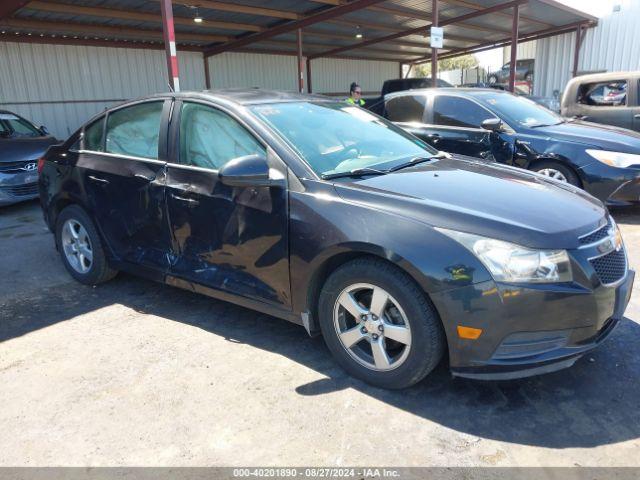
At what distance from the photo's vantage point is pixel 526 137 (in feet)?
20.6

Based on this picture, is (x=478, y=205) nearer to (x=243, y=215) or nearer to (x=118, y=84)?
(x=243, y=215)

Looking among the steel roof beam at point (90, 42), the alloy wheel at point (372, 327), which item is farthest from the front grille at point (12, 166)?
the alloy wheel at point (372, 327)

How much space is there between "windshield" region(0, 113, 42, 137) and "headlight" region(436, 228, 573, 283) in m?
8.80

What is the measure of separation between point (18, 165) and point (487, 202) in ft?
24.5

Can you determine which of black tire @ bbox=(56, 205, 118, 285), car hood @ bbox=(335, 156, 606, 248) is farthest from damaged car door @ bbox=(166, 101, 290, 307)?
black tire @ bbox=(56, 205, 118, 285)

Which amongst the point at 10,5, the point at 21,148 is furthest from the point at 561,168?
the point at 10,5

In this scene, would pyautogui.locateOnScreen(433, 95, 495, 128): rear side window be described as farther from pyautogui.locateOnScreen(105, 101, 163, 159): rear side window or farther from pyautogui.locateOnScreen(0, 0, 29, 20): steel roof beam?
pyautogui.locateOnScreen(0, 0, 29, 20): steel roof beam

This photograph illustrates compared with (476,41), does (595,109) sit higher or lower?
lower

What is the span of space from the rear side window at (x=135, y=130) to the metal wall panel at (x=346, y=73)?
1807cm

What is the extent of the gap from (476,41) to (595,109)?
14341mm

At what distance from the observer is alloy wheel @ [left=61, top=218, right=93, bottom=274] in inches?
173

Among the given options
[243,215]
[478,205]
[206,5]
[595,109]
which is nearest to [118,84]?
[206,5]

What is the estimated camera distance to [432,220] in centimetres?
252

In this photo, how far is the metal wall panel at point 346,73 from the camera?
2159 cm
